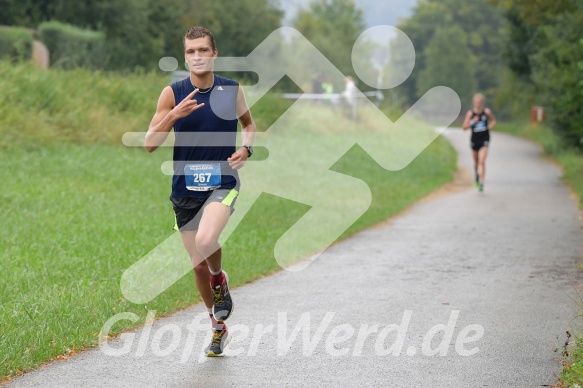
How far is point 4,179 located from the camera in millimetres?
16594

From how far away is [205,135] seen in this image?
710 cm

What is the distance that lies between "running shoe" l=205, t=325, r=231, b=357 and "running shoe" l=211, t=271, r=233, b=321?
10 centimetres

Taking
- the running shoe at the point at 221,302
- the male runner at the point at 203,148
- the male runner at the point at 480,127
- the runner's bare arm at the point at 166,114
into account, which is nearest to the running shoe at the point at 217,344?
the male runner at the point at 203,148

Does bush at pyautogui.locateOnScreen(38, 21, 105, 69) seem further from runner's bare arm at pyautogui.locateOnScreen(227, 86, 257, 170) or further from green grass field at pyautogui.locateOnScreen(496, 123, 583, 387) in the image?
runner's bare arm at pyautogui.locateOnScreen(227, 86, 257, 170)

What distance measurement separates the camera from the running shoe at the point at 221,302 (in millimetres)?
7395

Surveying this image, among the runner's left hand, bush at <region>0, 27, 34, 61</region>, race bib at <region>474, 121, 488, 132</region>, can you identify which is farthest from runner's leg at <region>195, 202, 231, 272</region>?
bush at <region>0, 27, 34, 61</region>

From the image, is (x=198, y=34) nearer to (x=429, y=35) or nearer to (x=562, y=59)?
(x=562, y=59)

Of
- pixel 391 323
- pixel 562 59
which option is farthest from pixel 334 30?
pixel 391 323

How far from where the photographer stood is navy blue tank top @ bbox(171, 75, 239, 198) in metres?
7.07

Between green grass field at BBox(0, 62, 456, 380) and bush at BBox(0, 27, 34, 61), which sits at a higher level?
bush at BBox(0, 27, 34, 61)

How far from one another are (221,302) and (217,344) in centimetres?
32

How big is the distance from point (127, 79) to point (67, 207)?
13.8 m

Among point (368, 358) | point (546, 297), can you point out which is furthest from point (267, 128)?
point (368, 358)

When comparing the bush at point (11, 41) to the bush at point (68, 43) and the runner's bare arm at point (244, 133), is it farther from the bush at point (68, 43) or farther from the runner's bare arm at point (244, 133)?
the runner's bare arm at point (244, 133)
